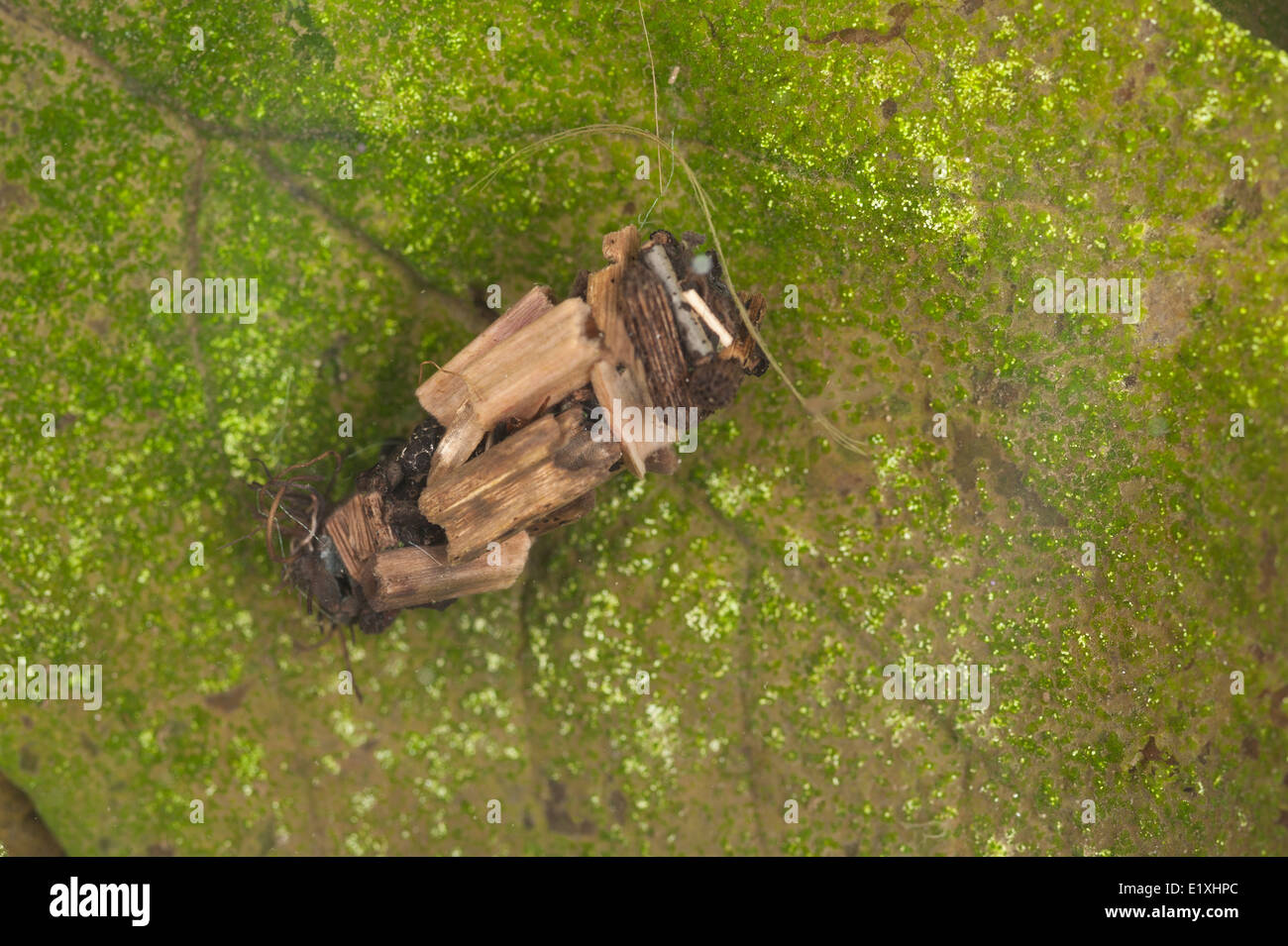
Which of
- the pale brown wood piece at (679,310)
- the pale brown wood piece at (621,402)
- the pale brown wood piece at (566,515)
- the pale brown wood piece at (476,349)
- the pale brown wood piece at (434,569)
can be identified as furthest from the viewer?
the pale brown wood piece at (566,515)

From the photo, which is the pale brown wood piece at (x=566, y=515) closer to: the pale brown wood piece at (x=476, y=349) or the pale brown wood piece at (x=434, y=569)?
the pale brown wood piece at (x=434, y=569)

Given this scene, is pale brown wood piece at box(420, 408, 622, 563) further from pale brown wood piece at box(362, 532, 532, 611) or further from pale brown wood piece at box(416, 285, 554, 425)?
pale brown wood piece at box(416, 285, 554, 425)

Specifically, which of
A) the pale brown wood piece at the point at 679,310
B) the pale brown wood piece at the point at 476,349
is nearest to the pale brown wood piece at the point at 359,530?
the pale brown wood piece at the point at 476,349

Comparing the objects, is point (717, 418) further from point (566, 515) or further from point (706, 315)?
point (566, 515)

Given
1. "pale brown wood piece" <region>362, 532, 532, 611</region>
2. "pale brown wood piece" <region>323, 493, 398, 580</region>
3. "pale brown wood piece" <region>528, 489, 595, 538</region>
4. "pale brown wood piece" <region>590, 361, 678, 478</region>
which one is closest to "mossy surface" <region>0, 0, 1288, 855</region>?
"pale brown wood piece" <region>528, 489, 595, 538</region>

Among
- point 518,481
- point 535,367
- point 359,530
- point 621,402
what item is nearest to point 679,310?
point 621,402

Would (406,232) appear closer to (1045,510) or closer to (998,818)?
(1045,510)
